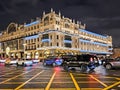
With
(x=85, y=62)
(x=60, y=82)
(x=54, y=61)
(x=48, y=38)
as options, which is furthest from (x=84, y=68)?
(x=48, y=38)

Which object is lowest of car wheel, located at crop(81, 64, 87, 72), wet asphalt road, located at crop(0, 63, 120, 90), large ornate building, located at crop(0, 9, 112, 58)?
wet asphalt road, located at crop(0, 63, 120, 90)

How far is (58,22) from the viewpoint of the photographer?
375 feet

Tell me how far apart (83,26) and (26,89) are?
143 metres

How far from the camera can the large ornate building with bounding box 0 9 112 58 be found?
110750 mm

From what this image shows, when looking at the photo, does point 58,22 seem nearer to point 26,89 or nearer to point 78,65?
point 78,65

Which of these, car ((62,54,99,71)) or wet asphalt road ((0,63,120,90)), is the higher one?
car ((62,54,99,71))

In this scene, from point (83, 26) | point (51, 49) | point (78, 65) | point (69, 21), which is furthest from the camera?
point (83, 26)

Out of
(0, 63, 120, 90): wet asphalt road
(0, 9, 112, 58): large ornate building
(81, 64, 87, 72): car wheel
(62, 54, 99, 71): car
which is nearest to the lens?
(0, 63, 120, 90): wet asphalt road

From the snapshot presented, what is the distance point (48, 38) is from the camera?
365 feet

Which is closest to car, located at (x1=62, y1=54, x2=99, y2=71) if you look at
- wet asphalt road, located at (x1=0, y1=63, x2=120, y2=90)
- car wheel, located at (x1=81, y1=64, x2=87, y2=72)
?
car wheel, located at (x1=81, y1=64, x2=87, y2=72)

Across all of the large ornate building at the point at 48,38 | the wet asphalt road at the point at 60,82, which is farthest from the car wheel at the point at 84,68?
the large ornate building at the point at 48,38

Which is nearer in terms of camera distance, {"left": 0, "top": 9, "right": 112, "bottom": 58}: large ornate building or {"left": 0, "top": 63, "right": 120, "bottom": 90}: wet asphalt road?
{"left": 0, "top": 63, "right": 120, "bottom": 90}: wet asphalt road

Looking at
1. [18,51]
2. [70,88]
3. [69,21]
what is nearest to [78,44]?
[69,21]

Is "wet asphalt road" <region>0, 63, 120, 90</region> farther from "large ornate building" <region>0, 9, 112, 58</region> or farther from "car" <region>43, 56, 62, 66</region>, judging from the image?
"large ornate building" <region>0, 9, 112, 58</region>
